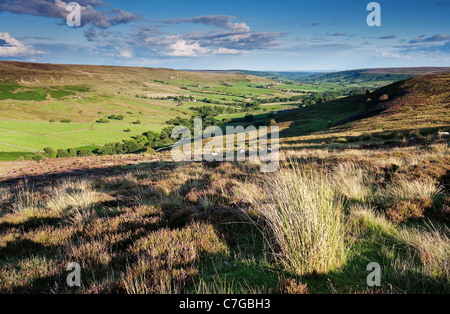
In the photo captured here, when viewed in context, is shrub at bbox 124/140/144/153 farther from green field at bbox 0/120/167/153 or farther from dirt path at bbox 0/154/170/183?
dirt path at bbox 0/154/170/183

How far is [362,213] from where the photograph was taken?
452 cm

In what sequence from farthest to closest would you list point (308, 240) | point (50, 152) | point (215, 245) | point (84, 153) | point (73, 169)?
point (84, 153) < point (50, 152) < point (73, 169) < point (215, 245) < point (308, 240)

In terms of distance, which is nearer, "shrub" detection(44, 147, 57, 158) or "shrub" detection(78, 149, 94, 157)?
"shrub" detection(44, 147, 57, 158)

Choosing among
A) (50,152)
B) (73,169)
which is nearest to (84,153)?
(50,152)

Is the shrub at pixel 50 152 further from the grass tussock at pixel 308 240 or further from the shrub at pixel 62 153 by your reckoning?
the grass tussock at pixel 308 240

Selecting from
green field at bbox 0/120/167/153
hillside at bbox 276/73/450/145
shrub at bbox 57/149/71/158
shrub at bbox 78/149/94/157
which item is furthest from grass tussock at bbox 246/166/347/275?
green field at bbox 0/120/167/153

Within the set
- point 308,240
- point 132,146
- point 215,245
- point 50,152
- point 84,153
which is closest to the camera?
point 308,240

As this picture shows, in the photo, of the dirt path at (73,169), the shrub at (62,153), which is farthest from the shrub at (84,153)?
the dirt path at (73,169)

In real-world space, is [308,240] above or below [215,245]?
above

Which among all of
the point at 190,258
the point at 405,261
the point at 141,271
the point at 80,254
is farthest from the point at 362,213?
the point at 80,254

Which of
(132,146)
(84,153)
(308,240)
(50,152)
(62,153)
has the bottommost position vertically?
(84,153)

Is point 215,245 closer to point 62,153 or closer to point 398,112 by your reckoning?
point 398,112
